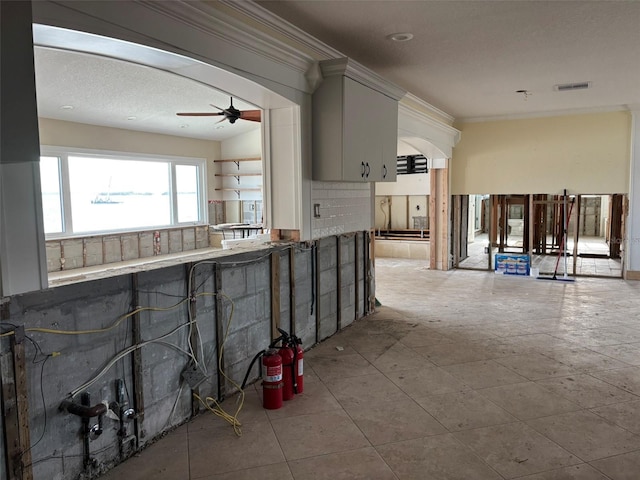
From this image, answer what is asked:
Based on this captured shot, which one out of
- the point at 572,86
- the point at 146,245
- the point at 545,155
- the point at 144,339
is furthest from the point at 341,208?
the point at 146,245

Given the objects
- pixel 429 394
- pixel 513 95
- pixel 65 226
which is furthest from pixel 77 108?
pixel 429 394

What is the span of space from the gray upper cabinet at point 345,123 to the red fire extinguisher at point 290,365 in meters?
1.60

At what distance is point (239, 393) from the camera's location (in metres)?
3.60

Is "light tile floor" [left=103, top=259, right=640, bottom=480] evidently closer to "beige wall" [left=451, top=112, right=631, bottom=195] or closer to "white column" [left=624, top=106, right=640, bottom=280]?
"white column" [left=624, top=106, right=640, bottom=280]

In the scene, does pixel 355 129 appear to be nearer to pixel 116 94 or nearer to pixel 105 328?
pixel 105 328

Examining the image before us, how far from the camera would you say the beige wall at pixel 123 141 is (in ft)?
30.2

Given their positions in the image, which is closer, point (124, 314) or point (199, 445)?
point (124, 314)

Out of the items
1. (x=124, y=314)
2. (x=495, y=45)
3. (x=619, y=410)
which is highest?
(x=495, y=45)

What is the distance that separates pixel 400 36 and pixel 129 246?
8.44 metres

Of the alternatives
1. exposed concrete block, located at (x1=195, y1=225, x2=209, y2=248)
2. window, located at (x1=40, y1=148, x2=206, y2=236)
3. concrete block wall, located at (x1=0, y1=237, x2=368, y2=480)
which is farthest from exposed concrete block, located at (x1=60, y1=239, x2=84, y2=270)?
concrete block wall, located at (x1=0, y1=237, x2=368, y2=480)

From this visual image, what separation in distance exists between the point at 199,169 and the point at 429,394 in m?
10.4

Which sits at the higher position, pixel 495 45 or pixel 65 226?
pixel 495 45

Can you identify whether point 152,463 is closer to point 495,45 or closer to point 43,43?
point 43,43

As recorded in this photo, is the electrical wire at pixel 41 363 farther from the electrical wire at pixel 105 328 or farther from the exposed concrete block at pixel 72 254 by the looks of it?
the exposed concrete block at pixel 72 254
